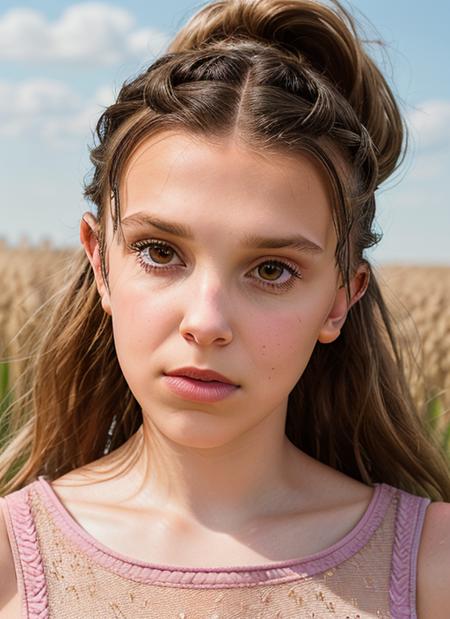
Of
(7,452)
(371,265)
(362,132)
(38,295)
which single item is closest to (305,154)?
(362,132)

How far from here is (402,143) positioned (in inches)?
118

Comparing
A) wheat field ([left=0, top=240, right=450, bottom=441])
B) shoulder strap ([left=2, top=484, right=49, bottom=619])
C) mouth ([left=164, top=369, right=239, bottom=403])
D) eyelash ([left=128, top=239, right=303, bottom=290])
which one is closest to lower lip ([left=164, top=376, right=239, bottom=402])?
mouth ([left=164, top=369, right=239, bottom=403])

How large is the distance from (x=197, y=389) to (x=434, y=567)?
0.72 meters

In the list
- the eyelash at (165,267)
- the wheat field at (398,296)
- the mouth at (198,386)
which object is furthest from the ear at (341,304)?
the wheat field at (398,296)

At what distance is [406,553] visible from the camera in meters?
2.70

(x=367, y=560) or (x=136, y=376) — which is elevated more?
(x=136, y=376)

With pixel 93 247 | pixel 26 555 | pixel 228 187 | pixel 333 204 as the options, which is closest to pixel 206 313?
pixel 228 187

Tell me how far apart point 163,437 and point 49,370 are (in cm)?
52

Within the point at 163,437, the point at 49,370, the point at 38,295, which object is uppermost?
the point at 38,295

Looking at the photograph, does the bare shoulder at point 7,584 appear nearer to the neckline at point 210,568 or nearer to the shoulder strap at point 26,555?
the shoulder strap at point 26,555

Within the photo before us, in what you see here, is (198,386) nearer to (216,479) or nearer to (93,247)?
(216,479)

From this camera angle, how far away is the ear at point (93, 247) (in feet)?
8.92

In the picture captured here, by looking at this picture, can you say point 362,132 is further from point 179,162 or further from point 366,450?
point 366,450

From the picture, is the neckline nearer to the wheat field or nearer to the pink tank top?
the pink tank top
